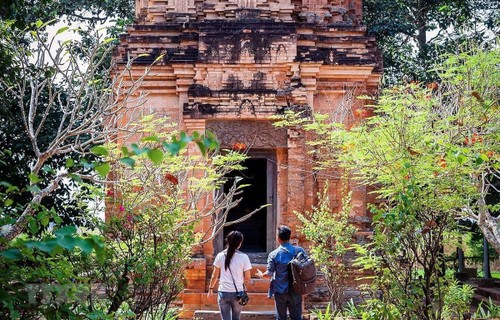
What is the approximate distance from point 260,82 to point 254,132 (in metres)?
0.85

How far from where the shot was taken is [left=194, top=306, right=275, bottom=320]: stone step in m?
10.5

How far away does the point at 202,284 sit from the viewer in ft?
39.3

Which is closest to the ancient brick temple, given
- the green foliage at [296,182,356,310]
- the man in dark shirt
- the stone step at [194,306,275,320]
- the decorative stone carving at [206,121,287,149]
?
the decorative stone carving at [206,121,287,149]

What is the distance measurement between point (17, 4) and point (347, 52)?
6462 millimetres

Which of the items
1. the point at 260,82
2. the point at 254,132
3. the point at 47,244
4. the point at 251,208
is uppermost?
the point at 260,82

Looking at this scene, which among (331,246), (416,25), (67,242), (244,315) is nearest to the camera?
(67,242)

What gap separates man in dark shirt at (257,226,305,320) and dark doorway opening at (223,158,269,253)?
4738mm

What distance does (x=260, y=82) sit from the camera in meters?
12.7

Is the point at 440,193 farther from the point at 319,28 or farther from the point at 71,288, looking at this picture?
the point at 319,28

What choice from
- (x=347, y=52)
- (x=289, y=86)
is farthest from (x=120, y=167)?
(x=347, y=52)

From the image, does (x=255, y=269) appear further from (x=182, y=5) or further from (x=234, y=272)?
(x=182, y=5)

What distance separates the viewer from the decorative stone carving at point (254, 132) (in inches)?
500

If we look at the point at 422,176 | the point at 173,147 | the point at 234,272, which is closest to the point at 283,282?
the point at 234,272

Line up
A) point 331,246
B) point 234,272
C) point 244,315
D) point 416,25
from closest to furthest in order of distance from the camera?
point 234,272 → point 331,246 → point 244,315 → point 416,25
